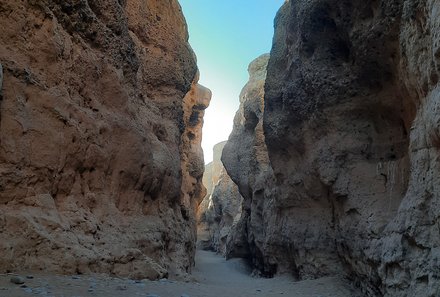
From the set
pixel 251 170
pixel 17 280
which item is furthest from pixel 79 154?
pixel 251 170

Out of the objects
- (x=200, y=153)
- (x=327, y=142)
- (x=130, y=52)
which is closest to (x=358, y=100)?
(x=327, y=142)

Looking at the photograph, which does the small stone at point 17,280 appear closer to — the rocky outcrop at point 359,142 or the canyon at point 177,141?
the canyon at point 177,141

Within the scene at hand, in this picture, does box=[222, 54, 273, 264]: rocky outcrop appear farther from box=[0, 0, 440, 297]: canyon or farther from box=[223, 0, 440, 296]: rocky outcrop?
box=[223, 0, 440, 296]: rocky outcrop

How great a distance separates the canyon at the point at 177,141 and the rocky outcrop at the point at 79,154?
30 millimetres

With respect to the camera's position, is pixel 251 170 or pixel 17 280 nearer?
pixel 17 280

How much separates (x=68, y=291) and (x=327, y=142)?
24.5 feet

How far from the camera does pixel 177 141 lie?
12.6 m

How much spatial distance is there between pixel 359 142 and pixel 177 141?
5.70m

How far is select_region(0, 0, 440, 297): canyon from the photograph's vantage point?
19.2ft

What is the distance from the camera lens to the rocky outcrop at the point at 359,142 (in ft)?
19.1

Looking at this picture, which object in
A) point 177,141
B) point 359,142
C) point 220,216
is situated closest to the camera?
point 359,142

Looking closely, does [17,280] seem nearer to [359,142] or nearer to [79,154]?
[79,154]

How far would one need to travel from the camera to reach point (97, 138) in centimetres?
771

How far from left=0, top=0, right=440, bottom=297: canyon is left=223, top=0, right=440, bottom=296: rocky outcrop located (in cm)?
4
